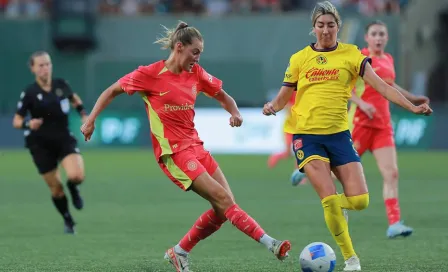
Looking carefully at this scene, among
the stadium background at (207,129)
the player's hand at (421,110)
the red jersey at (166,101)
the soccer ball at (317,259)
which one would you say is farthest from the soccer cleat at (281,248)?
the stadium background at (207,129)

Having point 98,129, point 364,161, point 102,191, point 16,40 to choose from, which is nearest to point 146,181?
point 102,191

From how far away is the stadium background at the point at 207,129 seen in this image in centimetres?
1237

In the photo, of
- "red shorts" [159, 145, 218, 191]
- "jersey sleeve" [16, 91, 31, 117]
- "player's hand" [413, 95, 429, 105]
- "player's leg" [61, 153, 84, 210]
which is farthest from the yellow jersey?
"jersey sleeve" [16, 91, 31, 117]

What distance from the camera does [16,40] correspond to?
31609 mm

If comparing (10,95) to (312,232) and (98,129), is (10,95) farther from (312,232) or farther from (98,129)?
(312,232)

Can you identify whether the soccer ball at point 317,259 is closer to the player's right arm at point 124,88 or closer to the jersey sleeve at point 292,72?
the jersey sleeve at point 292,72

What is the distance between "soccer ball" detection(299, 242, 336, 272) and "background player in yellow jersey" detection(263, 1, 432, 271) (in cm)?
53

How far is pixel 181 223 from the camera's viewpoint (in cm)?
1320

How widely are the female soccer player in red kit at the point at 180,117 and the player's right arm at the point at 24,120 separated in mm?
3403

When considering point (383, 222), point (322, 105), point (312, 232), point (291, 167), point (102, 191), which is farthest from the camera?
point (291, 167)

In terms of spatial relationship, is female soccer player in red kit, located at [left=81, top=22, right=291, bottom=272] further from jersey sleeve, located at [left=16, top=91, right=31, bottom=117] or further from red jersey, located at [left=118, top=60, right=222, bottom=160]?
jersey sleeve, located at [left=16, top=91, right=31, bottom=117]

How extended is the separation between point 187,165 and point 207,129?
19107mm

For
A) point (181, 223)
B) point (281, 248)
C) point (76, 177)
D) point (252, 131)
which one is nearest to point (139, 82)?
point (281, 248)

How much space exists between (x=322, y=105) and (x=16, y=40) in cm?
2395
